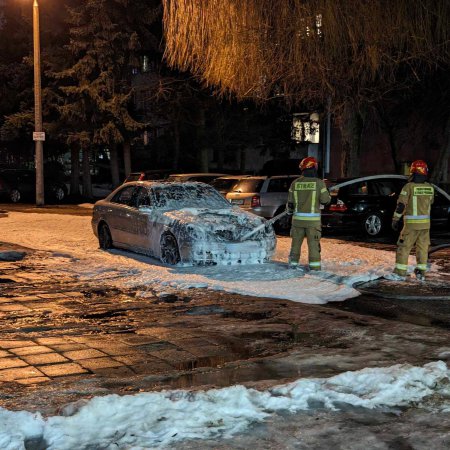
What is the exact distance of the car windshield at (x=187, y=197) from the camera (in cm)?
1184

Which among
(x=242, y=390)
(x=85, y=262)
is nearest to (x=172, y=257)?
(x=85, y=262)

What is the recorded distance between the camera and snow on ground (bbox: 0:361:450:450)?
4.13 meters

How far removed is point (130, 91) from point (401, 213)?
20261 millimetres

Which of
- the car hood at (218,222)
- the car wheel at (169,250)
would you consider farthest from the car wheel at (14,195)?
the car wheel at (169,250)

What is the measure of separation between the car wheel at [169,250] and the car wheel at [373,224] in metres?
6.96

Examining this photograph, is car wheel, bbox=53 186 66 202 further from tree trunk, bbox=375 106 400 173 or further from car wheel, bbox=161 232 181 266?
car wheel, bbox=161 232 181 266

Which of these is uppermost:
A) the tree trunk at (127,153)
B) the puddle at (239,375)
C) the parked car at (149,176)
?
the tree trunk at (127,153)

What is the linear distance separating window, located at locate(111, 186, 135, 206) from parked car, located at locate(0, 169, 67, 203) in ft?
62.4

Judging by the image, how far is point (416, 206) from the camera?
9789mm

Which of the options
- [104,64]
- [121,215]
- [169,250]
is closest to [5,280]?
[169,250]

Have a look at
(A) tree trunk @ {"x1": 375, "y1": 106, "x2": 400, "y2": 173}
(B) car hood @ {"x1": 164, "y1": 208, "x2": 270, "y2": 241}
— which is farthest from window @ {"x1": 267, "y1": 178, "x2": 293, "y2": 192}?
(A) tree trunk @ {"x1": 375, "y1": 106, "x2": 400, "y2": 173}

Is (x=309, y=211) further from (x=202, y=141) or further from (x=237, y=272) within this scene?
(x=202, y=141)

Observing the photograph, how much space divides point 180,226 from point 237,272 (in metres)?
1.20

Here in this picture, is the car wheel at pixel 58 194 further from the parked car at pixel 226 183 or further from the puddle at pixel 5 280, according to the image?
the puddle at pixel 5 280
